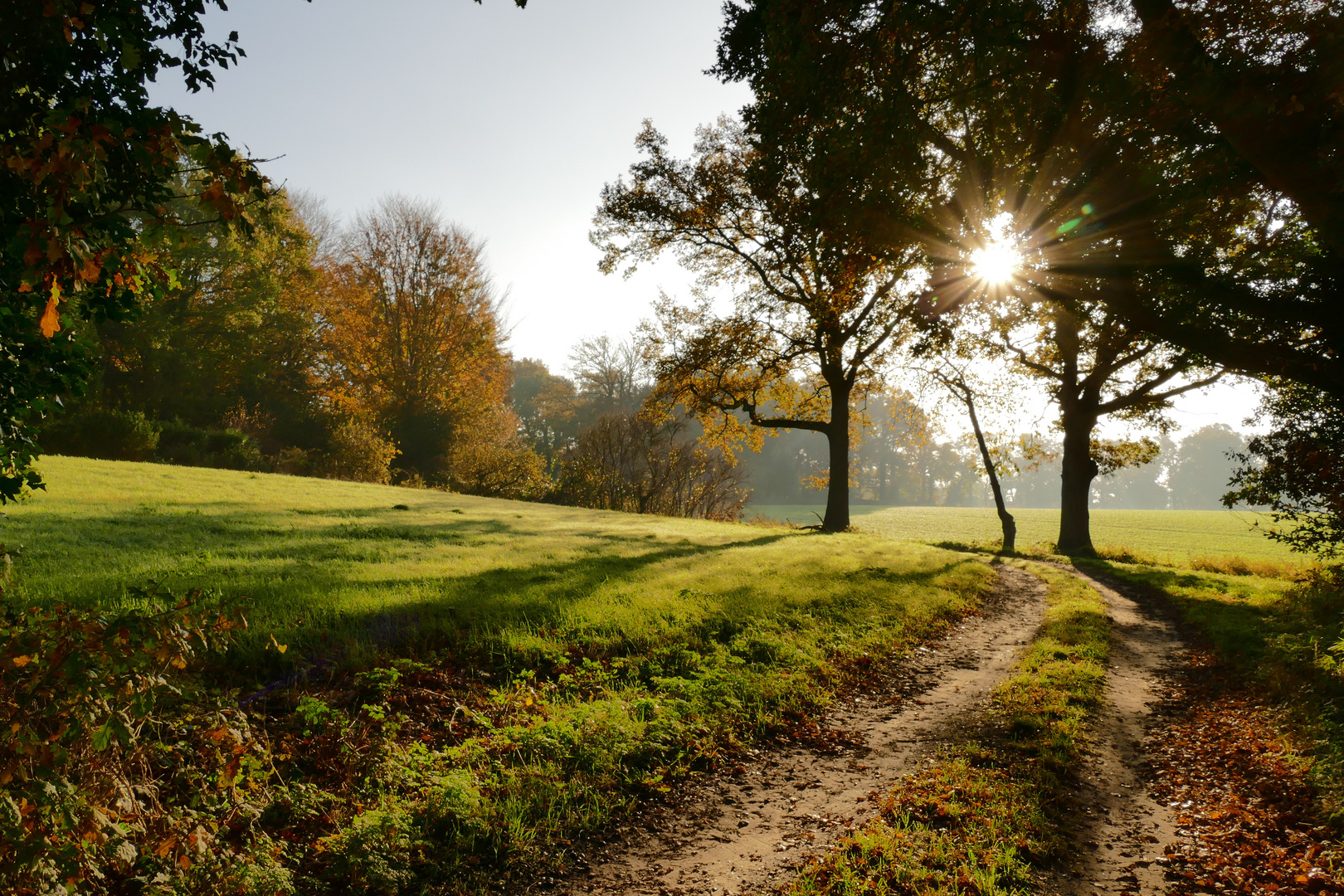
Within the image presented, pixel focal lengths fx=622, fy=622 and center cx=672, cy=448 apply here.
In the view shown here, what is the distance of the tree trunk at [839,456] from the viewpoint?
23.8m

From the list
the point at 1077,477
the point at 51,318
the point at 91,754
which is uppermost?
the point at 1077,477

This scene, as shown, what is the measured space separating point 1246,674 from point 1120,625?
312 cm

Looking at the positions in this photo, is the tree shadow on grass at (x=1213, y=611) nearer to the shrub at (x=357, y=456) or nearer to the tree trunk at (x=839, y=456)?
the tree trunk at (x=839, y=456)

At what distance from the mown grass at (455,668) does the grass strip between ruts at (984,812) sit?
132cm

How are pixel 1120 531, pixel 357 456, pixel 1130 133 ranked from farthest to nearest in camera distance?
pixel 1120 531, pixel 357 456, pixel 1130 133

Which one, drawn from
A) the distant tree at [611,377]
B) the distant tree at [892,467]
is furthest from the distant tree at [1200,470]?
→ the distant tree at [611,377]

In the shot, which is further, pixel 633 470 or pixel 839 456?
pixel 633 470

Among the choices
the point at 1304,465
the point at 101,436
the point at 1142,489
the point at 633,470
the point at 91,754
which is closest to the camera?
the point at 91,754

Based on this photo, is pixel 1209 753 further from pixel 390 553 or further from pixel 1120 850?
pixel 390 553

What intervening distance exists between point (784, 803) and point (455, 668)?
3.15 meters

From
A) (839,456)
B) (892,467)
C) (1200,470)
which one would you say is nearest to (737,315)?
(839,456)

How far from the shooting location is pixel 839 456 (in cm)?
2425

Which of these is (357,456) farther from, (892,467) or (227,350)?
(892,467)

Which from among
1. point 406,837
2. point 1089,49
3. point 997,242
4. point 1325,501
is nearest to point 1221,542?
point 1325,501
